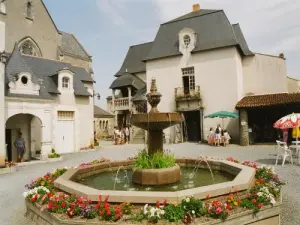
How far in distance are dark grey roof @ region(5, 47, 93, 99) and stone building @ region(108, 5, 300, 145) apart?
7534 millimetres

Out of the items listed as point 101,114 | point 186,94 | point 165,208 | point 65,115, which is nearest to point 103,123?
point 101,114

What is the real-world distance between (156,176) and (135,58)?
31.9m

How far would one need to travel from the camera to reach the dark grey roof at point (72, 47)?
3362 cm

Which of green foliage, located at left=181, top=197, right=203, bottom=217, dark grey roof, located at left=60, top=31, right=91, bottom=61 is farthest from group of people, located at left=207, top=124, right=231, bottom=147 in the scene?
dark grey roof, located at left=60, top=31, right=91, bottom=61

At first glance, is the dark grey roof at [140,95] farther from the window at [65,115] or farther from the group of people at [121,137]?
the window at [65,115]

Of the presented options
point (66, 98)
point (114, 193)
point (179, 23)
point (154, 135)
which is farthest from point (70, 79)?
point (114, 193)

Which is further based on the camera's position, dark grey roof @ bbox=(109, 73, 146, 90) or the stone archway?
dark grey roof @ bbox=(109, 73, 146, 90)

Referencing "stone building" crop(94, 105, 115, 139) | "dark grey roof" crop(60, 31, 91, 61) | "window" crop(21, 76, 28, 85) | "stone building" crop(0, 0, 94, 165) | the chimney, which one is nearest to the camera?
"stone building" crop(0, 0, 94, 165)

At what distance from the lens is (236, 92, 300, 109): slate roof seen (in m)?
18.6

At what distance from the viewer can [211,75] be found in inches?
898

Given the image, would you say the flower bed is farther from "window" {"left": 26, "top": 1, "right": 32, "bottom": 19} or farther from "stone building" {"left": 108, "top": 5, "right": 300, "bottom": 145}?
"window" {"left": 26, "top": 1, "right": 32, "bottom": 19}

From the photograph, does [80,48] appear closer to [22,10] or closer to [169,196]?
[22,10]

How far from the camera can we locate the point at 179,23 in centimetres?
2656

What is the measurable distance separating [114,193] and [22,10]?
2636 centimetres
